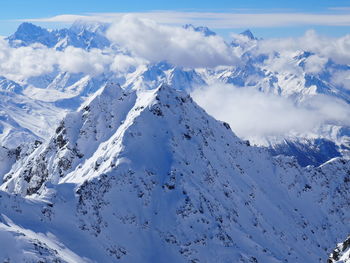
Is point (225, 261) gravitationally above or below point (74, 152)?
below

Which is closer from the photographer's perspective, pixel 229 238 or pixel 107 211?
pixel 107 211

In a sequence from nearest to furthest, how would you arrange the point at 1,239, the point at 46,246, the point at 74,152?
the point at 1,239
the point at 46,246
the point at 74,152

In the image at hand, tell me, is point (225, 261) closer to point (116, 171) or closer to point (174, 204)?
point (174, 204)

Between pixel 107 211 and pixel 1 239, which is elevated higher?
pixel 107 211

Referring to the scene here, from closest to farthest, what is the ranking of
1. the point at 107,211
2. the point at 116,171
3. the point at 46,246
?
the point at 46,246
the point at 107,211
the point at 116,171

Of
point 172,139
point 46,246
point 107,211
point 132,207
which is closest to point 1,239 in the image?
point 46,246

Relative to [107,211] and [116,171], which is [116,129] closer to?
[116,171]

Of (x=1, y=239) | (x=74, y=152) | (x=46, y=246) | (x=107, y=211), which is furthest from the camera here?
(x=74, y=152)

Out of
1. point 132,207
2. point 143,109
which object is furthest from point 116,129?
point 132,207

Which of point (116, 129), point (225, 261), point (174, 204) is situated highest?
point (116, 129)
